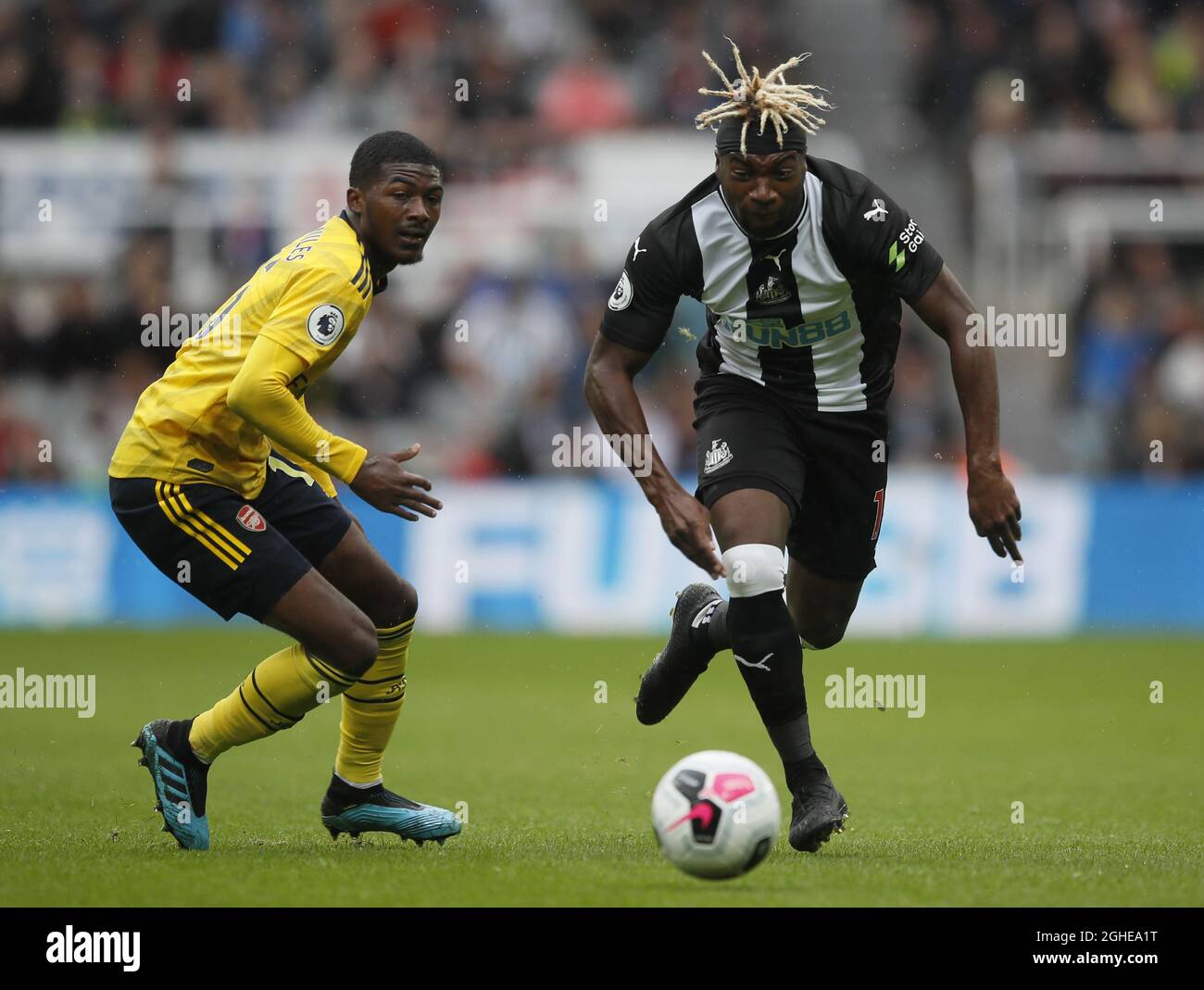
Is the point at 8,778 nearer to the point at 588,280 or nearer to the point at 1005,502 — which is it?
the point at 1005,502

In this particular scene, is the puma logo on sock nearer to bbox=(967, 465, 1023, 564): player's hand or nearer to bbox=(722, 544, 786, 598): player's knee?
bbox=(722, 544, 786, 598): player's knee

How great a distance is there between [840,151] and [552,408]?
395 centimetres

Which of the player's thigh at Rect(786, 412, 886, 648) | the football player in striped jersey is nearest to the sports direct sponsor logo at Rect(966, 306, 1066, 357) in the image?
the player's thigh at Rect(786, 412, 886, 648)

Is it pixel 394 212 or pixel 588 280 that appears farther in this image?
pixel 588 280

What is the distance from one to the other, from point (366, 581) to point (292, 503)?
1.30 ft

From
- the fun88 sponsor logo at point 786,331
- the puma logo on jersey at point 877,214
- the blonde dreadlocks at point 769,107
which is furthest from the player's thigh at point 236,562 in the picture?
the puma logo on jersey at point 877,214

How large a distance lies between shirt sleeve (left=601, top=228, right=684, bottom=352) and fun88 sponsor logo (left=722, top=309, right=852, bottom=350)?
11.8 inches

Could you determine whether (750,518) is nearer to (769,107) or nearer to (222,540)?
(769,107)

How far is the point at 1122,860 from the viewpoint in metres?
5.93

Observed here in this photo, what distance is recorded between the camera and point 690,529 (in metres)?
6.09

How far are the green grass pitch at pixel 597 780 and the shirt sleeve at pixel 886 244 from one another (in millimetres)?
1988

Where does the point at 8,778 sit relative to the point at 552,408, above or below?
below

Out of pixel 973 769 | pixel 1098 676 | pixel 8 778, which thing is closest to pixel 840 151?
pixel 1098 676

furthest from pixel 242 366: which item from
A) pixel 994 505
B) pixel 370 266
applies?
pixel 994 505
